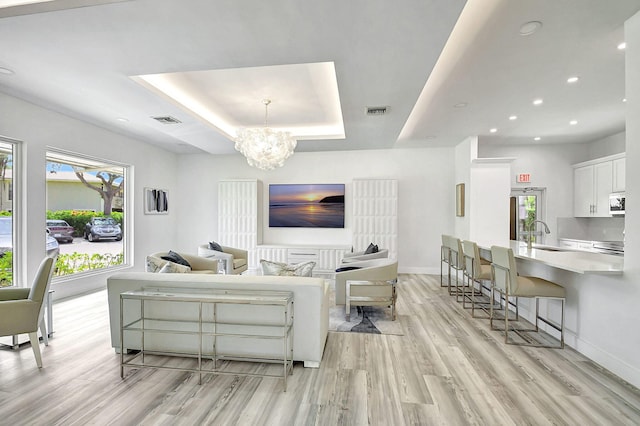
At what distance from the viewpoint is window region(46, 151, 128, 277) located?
15.1 feet

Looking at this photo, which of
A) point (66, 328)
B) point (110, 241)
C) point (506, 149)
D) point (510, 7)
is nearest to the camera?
point (510, 7)

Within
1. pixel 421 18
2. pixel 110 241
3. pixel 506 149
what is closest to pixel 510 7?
pixel 421 18

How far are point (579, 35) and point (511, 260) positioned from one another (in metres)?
2.11

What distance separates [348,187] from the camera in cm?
683

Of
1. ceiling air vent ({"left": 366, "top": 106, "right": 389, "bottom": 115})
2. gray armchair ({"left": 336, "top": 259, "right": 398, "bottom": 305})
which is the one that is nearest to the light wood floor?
gray armchair ({"left": 336, "top": 259, "right": 398, "bottom": 305})

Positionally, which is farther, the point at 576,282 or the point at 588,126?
the point at 588,126

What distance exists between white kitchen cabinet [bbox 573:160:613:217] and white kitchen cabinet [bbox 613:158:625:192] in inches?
2.9

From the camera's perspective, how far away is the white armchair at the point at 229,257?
5.27 metres

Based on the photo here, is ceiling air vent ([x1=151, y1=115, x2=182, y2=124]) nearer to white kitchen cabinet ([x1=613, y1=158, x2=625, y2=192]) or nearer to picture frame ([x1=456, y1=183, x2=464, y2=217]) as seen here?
picture frame ([x1=456, y1=183, x2=464, y2=217])

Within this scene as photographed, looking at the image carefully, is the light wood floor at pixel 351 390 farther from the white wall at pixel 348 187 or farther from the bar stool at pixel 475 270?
the white wall at pixel 348 187

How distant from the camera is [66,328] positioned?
3424mm

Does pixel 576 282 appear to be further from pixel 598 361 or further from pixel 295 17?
pixel 295 17

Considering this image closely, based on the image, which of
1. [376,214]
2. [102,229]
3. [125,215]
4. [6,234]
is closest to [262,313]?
[6,234]

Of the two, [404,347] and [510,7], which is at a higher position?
[510,7]
